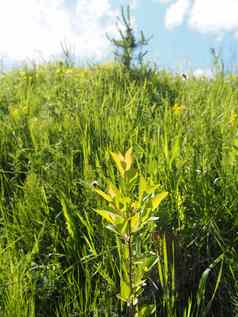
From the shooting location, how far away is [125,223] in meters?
1.47

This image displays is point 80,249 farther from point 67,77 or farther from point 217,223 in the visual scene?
point 67,77

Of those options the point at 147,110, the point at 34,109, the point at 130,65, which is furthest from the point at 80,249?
the point at 130,65

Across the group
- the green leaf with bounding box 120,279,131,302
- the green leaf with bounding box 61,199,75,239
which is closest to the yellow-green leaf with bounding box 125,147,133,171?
the green leaf with bounding box 120,279,131,302

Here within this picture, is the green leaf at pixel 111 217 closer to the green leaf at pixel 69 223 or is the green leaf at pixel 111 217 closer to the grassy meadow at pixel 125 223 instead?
the grassy meadow at pixel 125 223

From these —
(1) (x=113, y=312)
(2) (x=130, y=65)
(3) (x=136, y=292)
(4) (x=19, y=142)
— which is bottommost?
(1) (x=113, y=312)

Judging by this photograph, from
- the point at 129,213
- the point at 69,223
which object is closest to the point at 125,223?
the point at 129,213

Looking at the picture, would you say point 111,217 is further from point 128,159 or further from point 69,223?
point 69,223

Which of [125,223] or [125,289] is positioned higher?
[125,223]

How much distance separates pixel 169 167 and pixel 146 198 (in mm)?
818

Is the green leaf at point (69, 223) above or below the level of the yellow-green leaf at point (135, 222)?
below

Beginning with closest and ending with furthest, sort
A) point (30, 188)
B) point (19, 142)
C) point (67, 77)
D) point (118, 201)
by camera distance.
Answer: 1. point (118, 201)
2. point (30, 188)
3. point (19, 142)
4. point (67, 77)

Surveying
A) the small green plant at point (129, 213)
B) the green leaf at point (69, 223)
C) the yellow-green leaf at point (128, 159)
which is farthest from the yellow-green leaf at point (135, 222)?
the green leaf at point (69, 223)

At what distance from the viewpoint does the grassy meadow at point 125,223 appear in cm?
176

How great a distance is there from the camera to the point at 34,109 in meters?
4.21
